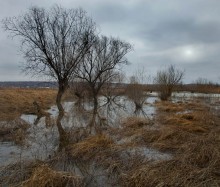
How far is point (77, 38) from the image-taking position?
88.9ft

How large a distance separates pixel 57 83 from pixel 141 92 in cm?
934

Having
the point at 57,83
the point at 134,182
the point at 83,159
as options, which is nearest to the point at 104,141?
the point at 83,159

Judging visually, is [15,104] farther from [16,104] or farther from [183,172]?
[183,172]

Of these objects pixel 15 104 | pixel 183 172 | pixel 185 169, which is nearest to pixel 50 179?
pixel 183 172

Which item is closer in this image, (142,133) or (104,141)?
(104,141)

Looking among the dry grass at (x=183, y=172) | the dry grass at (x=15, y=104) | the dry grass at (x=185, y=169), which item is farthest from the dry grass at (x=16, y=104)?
the dry grass at (x=183, y=172)

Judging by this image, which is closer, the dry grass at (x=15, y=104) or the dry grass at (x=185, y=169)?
the dry grass at (x=185, y=169)

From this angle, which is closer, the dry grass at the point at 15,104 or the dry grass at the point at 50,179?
the dry grass at the point at 50,179

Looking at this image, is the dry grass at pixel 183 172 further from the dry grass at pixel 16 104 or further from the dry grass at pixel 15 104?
the dry grass at pixel 15 104

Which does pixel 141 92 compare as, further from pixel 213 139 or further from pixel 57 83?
pixel 213 139

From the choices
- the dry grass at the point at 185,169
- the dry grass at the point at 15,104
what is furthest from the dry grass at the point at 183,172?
the dry grass at the point at 15,104

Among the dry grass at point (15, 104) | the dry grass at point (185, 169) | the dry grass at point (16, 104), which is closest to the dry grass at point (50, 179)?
the dry grass at point (185, 169)

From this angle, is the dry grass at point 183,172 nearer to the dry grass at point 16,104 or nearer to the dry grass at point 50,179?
the dry grass at point 50,179

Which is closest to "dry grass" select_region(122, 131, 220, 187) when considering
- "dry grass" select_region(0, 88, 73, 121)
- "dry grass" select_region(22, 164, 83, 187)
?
"dry grass" select_region(22, 164, 83, 187)
